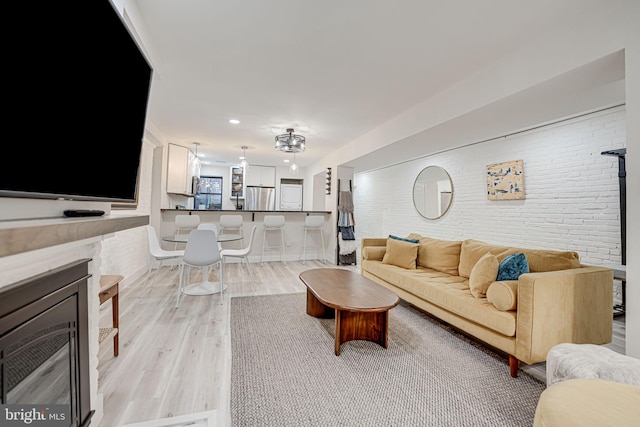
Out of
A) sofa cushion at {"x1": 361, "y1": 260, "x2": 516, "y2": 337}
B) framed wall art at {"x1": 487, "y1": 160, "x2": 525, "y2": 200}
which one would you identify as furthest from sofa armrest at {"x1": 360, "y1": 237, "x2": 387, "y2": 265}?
framed wall art at {"x1": 487, "y1": 160, "x2": 525, "y2": 200}

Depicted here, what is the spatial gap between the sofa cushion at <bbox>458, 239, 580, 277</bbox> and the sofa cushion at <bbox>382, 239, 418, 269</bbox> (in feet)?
1.82

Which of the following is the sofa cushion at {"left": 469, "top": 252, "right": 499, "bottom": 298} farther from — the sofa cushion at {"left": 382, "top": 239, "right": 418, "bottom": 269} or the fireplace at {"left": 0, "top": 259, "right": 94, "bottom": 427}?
the fireplace at {"left": 0, "top": 259, "right": 94, "bottom": 427}

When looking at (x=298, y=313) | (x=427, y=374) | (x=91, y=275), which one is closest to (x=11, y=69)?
(x=91, y=275)

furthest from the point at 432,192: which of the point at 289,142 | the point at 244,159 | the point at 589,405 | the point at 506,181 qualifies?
the point at 589,405

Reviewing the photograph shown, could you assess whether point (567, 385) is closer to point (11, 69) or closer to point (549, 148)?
point (11, 69)

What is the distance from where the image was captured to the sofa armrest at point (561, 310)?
72.5 inches

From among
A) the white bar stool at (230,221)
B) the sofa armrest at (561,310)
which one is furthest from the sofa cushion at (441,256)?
A: the white bar stool at (230,221)

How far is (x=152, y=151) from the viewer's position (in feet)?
16.3

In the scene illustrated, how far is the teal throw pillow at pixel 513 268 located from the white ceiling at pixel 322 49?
5.57ft

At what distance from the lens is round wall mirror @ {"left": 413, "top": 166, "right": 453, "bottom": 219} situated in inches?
201

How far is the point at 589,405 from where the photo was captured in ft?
3.23

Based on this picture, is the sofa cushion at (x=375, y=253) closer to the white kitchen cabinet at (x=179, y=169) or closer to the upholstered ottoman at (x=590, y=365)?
the upholstered ottoman at (x=590, y=365)

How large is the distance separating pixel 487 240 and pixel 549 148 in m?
1.48

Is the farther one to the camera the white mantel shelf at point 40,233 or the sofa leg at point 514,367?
the sofa leg at point 514,367
